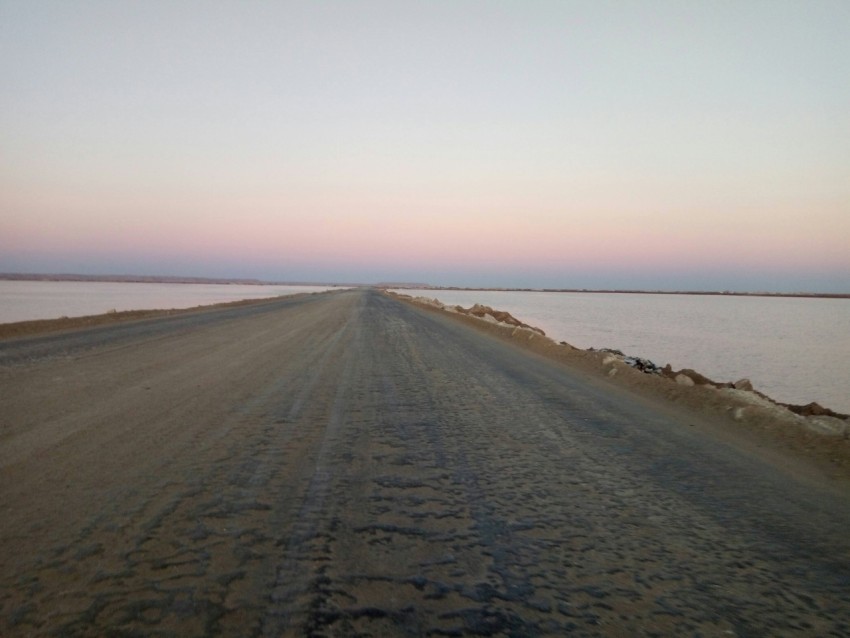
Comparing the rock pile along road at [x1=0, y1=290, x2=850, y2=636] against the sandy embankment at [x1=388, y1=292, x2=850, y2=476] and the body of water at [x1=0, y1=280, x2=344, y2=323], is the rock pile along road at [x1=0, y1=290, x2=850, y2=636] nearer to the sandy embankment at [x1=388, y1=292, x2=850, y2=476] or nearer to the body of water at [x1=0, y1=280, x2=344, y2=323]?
the sandy embankment at [x1=388, y1=292, x2=850, y2=476]

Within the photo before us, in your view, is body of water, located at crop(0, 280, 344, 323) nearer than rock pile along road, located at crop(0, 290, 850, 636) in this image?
No

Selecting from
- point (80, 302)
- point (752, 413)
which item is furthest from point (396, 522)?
point (80, 302)

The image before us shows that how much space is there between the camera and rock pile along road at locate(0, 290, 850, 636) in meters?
2.71

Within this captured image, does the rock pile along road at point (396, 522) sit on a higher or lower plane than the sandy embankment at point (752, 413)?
higher

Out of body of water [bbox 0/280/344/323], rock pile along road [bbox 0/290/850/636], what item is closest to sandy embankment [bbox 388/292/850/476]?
rock pile along road [bbox 0/290/850/636]

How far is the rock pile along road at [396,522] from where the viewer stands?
271 cm

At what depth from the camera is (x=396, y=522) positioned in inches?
149

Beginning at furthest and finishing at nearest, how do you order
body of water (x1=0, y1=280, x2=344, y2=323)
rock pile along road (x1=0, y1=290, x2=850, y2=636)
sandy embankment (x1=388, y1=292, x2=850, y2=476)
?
body of water (x1=0, y1=280, x2=344, y2=323)
sandy embankment (x1=388, y1=292, x2=850, y2=476)
rock pile along road (x1=0, y1=290, x2=850, y2=636)

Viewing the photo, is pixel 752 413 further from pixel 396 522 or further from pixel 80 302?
pixel 80 302

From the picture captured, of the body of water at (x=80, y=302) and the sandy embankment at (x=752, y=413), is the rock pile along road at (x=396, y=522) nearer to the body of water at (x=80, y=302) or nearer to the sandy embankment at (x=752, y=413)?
the sandy embankment at (x=752, y=413)

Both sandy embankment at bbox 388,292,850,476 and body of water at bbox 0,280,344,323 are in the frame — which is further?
body of water at bbox 0,280,344,323

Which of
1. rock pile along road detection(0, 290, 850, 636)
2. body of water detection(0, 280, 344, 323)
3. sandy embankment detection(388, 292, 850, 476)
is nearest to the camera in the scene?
rock pile along road detection(0, 290, 850, 636)

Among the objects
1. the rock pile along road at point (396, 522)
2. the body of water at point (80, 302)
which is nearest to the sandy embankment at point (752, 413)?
the rock pile along road at point (396, 522)

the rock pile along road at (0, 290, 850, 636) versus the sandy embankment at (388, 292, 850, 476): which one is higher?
the rock pile along road at (0, 290, 850, 636)
